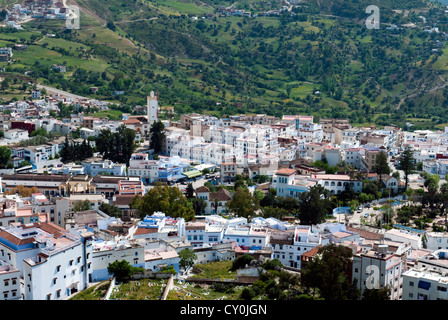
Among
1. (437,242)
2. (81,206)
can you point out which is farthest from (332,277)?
(81,206)

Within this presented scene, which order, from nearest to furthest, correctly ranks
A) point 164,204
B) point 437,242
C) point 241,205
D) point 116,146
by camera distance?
point 437,242 → point 164,204 → point 241,205 → point 116,146

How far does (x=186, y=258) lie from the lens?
15.7m

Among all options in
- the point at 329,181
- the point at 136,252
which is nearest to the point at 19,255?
the point at 136,252

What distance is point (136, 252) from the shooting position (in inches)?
581

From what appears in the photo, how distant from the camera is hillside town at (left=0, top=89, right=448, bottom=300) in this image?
13742 mm

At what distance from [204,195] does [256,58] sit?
117ft

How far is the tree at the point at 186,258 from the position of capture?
15.6 meters

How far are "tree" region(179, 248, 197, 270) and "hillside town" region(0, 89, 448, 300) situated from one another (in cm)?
11

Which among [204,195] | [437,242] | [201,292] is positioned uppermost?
[204,195]

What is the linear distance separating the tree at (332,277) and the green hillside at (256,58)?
27353mm

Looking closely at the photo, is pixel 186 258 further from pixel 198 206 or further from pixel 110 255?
pixel 198 206

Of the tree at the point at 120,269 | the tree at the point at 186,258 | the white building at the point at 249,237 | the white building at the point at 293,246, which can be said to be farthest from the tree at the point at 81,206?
the white building at the point at 293,246

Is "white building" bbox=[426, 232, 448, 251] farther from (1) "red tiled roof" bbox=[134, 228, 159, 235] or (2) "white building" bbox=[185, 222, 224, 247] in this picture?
(1) "red tiled roof" bbox=[134, 228, 159, 235]

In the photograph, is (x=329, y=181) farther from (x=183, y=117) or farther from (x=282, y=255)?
(x=183, y=117)
